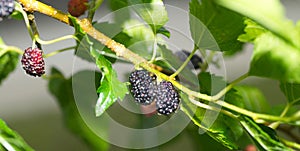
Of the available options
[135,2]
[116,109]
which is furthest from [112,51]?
[116,109]

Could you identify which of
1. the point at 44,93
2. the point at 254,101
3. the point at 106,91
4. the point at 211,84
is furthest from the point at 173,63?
the point at 44,93

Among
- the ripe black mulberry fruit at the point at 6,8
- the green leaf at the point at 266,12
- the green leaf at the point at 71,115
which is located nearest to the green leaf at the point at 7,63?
the green leaf at the point at 71,115

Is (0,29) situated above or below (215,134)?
below

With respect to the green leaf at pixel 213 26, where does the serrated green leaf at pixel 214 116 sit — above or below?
below

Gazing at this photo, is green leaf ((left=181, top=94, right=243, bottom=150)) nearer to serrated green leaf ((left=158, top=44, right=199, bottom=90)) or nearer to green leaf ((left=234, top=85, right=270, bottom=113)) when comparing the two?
serrated green leaf ((left=158, top=44, right=199, bottom=90))

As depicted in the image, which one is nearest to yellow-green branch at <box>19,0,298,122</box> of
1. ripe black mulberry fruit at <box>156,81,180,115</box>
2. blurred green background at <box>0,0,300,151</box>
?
ripe black mulberry fruit at <box>156,81,180,115</box>

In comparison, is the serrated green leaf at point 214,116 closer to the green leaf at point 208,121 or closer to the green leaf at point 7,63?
the green leaf at point 208,121

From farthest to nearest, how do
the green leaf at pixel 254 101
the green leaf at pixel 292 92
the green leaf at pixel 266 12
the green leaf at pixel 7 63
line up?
the green leaf at pixel 254 101 < the green leaf at pixel 7 63 < the green leaf at pixel 292 92 < the green leaf at pixel 266 12

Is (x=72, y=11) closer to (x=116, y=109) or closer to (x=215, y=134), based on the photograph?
(x=215, y=134)
